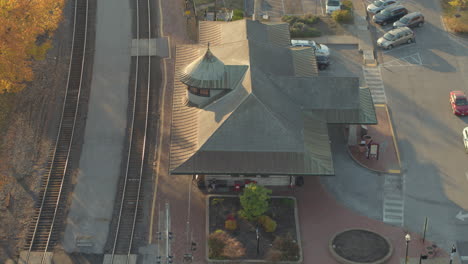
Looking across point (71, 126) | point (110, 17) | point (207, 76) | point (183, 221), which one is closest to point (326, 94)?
point (207, 76)

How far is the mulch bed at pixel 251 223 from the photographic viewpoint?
248ft

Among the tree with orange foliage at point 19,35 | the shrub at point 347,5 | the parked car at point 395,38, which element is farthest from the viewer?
the shrub at point 347,5

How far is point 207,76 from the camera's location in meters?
82.2

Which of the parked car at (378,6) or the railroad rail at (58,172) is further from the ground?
the parked car at (378,6)

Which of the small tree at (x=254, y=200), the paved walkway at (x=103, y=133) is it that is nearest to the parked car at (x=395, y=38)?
the paved walkway at (x=103, y=133)

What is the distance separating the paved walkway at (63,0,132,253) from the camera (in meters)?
78.8

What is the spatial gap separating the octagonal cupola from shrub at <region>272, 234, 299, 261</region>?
16022mm

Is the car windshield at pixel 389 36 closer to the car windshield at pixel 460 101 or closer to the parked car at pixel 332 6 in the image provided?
the parked car at pixel 332 6

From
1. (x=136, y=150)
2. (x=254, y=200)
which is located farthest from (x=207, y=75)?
(x=254, y=200)

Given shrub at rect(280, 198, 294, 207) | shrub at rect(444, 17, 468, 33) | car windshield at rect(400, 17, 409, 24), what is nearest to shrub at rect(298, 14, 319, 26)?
car windshield at rect(400, 17, 409, 24)

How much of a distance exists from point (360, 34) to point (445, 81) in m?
13.2

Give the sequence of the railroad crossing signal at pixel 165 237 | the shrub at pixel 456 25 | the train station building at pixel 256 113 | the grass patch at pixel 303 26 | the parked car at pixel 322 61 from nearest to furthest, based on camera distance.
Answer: the railroad crossing signal at pixel 165 237 < the train station building at pixel 256 113 < the parked car at pixel 322 61 < the grass patch at pixel 303 26 < the shrub at pixel 456 25

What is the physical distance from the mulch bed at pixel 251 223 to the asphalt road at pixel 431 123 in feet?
35.4

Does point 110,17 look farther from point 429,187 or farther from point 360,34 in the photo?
point 429,187
